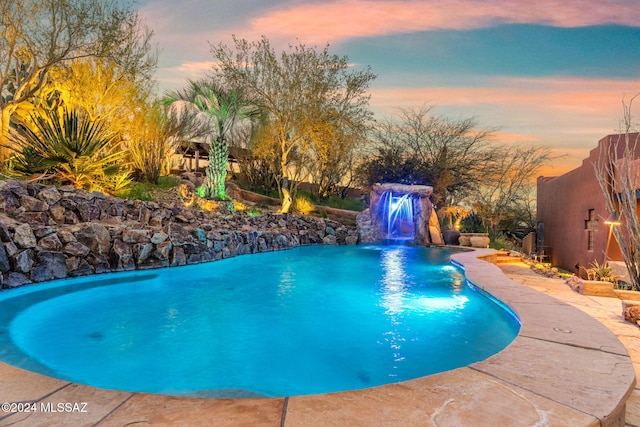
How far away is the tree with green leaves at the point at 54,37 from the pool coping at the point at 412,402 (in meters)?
9.14

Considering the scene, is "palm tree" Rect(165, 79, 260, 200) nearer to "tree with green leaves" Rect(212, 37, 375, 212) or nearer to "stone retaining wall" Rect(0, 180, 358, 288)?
"tree with green leaves" Rect(212, 37, 375, 212)

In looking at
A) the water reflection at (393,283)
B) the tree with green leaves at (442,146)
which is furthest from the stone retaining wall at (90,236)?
the tree with green leaves at (442,146)

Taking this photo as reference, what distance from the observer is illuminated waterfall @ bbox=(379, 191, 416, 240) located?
546 inches

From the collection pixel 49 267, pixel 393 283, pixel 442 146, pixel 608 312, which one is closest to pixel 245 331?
pixel 393 283

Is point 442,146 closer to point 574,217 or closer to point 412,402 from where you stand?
point 574,217

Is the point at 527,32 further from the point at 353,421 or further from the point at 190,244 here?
the point at 353,421

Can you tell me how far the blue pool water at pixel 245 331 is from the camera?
2.66 m

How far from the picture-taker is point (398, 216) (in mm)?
14297

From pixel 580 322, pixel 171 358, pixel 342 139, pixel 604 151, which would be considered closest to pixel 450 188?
pixel 342 139

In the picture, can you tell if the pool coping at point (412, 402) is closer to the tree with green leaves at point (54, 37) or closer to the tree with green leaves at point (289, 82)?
the tree with green leaves at point (54, 37)

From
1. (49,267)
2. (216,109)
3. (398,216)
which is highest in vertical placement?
(216,109)

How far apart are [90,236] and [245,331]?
4205 millimetres

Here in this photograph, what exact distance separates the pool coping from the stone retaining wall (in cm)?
449

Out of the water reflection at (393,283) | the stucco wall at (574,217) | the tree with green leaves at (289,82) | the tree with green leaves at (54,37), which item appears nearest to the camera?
the water reflection at (393,283)
